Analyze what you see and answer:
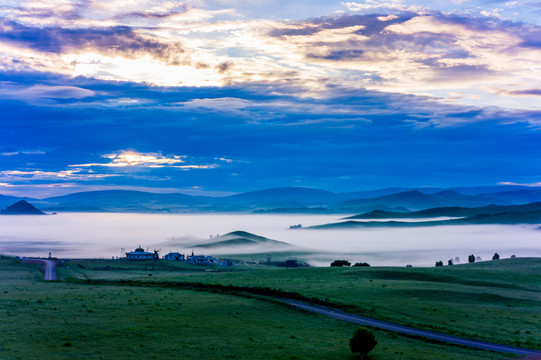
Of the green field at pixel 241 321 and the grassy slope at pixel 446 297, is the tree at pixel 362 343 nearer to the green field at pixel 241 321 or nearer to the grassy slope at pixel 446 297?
the green field at pixel 241 321

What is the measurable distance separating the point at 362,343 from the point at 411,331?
13372mm

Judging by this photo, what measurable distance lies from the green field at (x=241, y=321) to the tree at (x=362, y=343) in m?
1.16

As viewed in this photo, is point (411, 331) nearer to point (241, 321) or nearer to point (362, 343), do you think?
point (362, 343)

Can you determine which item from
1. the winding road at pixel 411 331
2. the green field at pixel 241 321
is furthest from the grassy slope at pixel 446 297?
the winding road at pixel 411 331

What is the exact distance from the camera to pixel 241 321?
2013 inches

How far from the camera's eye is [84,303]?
185 ft

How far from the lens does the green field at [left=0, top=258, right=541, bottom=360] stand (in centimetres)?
3834

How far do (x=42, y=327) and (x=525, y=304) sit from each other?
60381 millimetres

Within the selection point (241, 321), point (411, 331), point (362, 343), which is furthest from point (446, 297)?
point (362, 343)

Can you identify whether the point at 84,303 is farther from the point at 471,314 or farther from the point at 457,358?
the point at 471,314

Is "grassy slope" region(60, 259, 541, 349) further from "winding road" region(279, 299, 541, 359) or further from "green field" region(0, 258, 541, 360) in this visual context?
"winding road" region(279, 299, 541, 359)

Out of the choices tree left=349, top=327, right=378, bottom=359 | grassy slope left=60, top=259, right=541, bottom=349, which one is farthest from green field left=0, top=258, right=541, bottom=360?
tree left=349, top=327, right=378, bottom=359

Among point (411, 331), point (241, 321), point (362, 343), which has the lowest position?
point (411, 331)

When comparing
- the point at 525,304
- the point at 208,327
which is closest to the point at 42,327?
the point at 208,327
